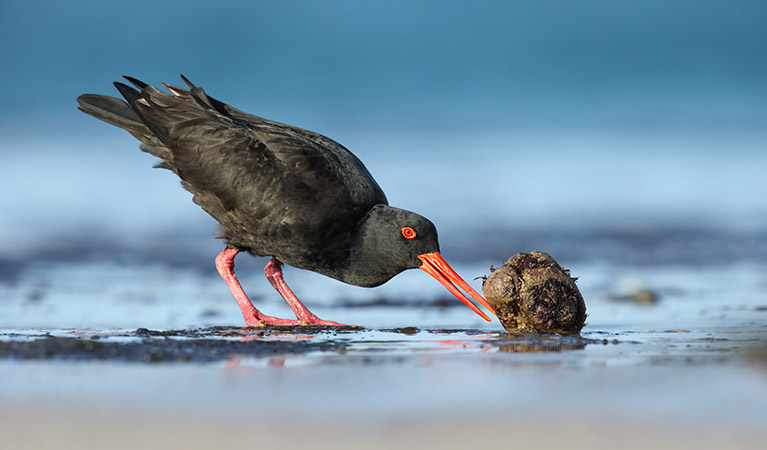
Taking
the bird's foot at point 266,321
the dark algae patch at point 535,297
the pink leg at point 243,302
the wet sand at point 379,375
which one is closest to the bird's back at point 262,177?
the pink leg at point 243,302

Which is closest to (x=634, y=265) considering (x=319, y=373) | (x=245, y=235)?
(x=245, y=235)

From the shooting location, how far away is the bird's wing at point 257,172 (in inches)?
249

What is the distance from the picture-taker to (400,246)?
6.29m

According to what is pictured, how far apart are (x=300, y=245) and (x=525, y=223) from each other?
6341 mm

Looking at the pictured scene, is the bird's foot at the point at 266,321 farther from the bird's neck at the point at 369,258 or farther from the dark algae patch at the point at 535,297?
the dark algae patch at the point at 535,297

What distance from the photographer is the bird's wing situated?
249 inches

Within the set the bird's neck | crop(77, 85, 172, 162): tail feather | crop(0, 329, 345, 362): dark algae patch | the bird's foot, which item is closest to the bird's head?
the bird's neck

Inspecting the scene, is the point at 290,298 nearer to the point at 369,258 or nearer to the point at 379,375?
the point at 369,258

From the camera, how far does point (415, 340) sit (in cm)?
498

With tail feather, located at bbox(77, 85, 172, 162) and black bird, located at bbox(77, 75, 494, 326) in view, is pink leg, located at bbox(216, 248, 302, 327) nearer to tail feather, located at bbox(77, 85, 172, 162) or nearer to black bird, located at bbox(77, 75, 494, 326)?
black bird, located at bbox(77, 75, 494, 326)

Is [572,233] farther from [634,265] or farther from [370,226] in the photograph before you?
[370,226]

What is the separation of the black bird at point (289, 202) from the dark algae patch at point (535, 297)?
1.85ft

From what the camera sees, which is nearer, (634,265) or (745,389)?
(745,389)

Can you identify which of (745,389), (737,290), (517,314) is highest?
(737,290)
